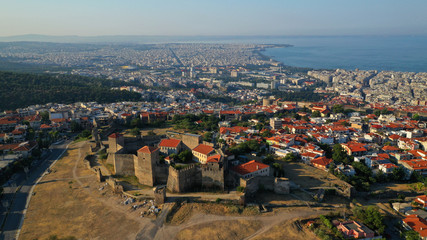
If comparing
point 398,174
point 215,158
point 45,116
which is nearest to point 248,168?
point 215,158

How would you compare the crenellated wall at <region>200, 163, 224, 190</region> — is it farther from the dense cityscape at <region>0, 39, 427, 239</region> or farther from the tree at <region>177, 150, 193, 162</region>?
the tree at <region>177, 150, 193, 162</region>

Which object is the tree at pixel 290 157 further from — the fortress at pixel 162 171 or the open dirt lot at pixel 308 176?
the fortress at pixel 162 171

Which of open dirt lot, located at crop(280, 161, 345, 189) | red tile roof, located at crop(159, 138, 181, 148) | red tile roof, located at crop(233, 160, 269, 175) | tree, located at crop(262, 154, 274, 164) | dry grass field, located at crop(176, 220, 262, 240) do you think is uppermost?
red tile roof, located at crop(159, 138, 181, 148)

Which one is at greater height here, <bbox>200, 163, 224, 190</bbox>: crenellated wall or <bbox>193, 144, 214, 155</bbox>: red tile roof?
<bbox>193, 144, 214, 155</bbox>: red tile roof

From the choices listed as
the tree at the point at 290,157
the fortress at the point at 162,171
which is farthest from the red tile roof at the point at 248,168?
the tree at the point at 290,157

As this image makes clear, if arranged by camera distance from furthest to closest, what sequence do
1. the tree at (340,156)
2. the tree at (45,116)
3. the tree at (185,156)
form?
the tree at (45,116)
the tree at (340,156)
the tree at (185,156)

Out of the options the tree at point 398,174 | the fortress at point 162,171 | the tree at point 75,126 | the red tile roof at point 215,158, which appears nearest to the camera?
the fortress at point 162,171

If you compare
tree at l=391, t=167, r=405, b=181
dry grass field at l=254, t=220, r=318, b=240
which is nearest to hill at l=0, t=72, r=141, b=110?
dry grass field at l=254, t=220, r=318, b=240
